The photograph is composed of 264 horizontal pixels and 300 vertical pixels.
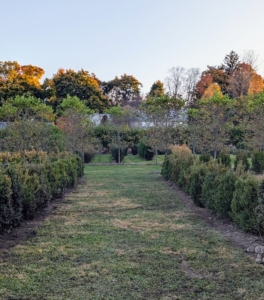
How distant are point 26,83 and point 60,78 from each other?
337 centimetres

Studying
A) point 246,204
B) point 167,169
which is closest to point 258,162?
point 167,169

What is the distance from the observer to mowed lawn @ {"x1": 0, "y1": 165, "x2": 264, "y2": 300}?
9.78ft

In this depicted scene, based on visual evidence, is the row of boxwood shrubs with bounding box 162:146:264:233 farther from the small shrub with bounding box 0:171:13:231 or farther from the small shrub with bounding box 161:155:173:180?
the small shrub with bounding box 0:171:13:231

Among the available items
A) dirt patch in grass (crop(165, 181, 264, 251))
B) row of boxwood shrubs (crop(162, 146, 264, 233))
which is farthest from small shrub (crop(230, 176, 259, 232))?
dirt patch in grass (crop(165, 181, 264, 251))

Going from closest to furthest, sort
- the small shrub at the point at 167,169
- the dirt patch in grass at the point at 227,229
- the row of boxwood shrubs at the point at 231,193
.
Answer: the dirt patch in grass at the point at 227,229 < the row of boxwood shrubs at the point at 231,193 < the small shrub at the point at 167,169

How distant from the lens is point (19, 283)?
315 cm

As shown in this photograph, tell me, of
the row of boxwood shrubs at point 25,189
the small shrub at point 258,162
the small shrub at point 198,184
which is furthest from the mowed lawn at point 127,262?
the small shrub at point 258,162

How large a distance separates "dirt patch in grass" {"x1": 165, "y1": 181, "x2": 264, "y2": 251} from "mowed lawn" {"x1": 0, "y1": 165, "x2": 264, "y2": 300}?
0.53 feet

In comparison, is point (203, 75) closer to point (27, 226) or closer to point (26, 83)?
point (26, 83)

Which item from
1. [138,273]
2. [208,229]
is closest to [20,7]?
[208,229]

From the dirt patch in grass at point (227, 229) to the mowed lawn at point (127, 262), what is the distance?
16cm

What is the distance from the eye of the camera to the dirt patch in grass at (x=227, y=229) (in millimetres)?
4477

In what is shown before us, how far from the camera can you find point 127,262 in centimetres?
371

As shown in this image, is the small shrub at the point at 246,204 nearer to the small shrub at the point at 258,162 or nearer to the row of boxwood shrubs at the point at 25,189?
the row of boxwood shrubs at the point at 25,189
